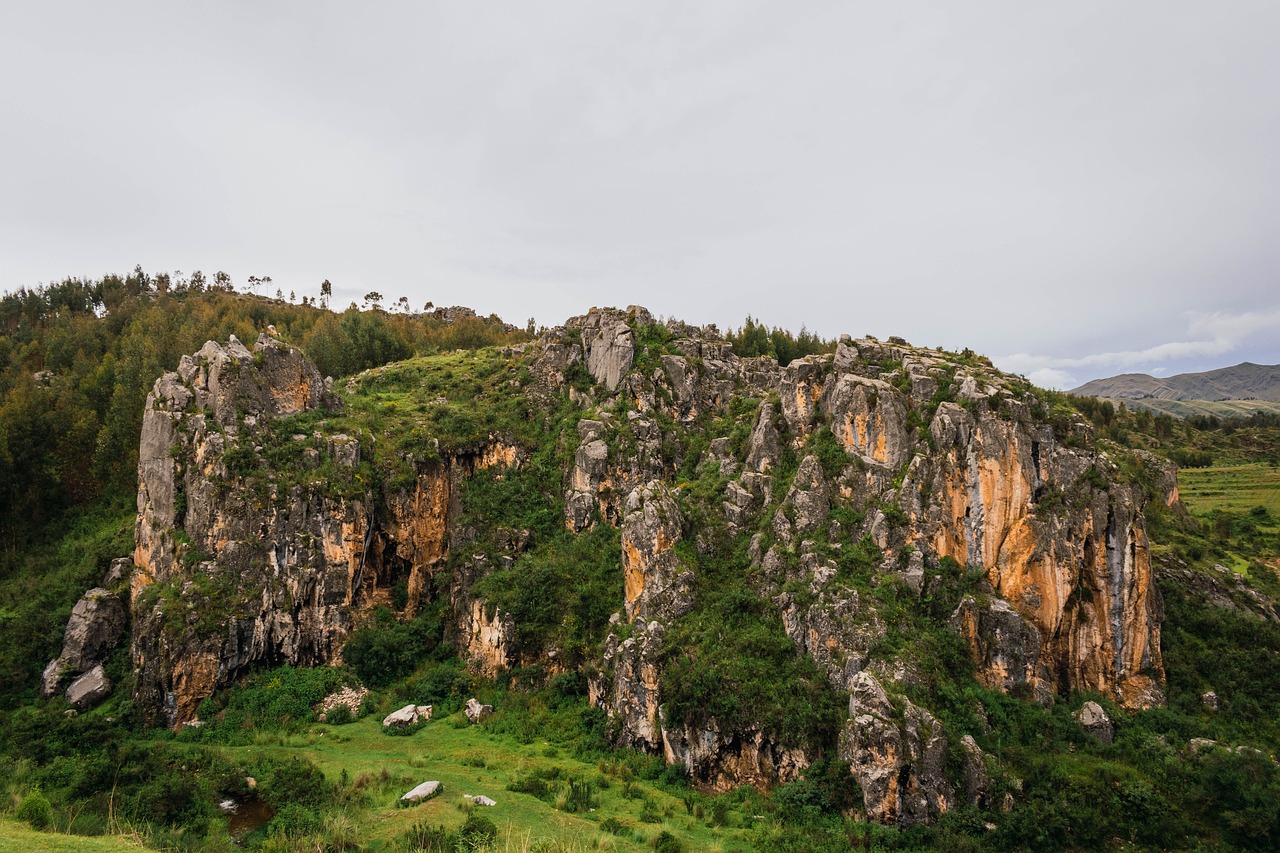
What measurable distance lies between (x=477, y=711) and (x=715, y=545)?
1665 cm

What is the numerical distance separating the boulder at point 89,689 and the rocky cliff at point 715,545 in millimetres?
2674

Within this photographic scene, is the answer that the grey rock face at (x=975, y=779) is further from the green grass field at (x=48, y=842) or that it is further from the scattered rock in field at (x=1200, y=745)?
the green grass field at (x=48, y=842)

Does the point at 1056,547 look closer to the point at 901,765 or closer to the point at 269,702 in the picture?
the point at 901,765

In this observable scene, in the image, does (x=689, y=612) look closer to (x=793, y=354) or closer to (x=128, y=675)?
(x=128, y=675)

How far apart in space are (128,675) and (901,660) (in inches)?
1630

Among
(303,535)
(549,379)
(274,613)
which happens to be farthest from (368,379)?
(274,613)

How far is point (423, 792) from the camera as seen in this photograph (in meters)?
23.7

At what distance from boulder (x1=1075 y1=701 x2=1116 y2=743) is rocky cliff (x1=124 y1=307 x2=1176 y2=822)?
1.40 metres

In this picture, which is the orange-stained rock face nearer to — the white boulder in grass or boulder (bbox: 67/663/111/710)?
the white boulder in grass

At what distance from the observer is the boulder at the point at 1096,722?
25141 mm

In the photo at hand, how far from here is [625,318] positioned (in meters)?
50.1

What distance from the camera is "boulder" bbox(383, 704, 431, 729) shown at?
102 ft

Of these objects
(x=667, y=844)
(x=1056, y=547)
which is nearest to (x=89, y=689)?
(x=667, y=844)

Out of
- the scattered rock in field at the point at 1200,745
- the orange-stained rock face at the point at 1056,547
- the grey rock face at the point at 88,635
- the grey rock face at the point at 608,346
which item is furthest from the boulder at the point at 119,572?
the scattered rock in field at the point at 1200,745
